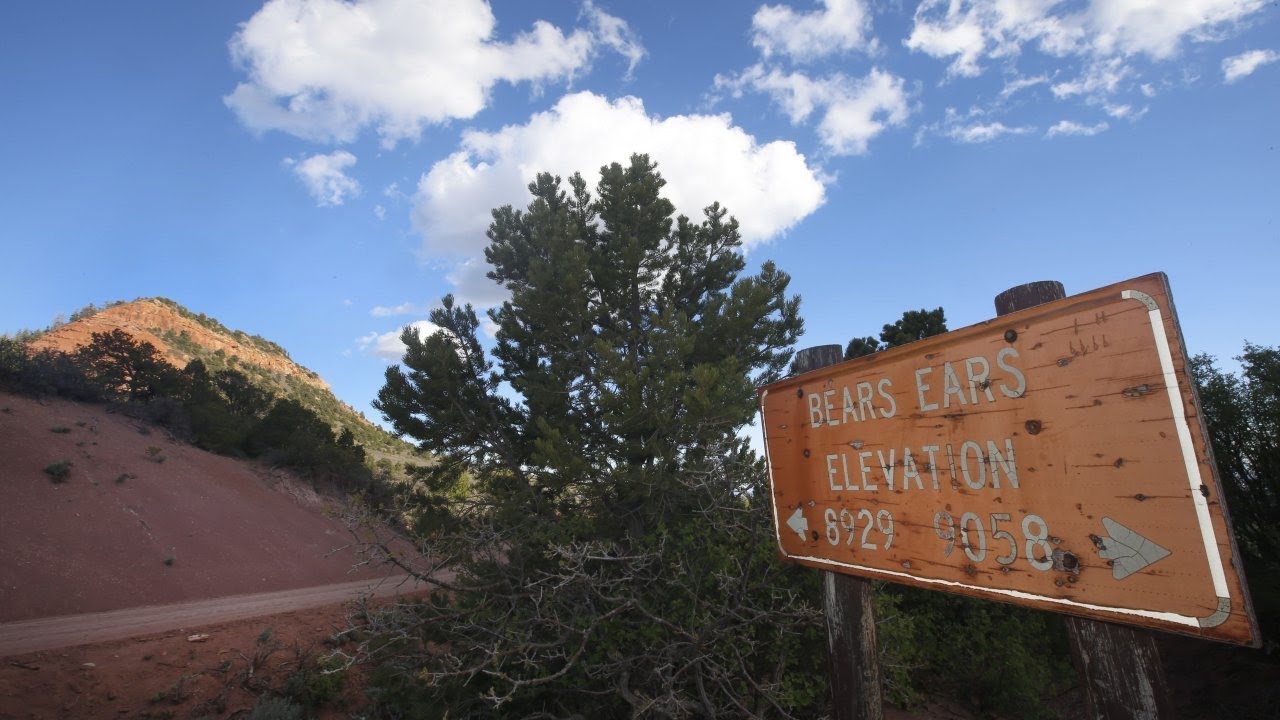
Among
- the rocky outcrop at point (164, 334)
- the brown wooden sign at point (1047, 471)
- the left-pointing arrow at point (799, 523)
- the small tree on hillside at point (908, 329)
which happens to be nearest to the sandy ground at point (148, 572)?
the left-pointing arrow at point (799, 523)

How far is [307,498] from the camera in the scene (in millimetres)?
21328

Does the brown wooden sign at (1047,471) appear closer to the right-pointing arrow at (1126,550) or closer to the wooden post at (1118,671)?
the right-pointing arrow at (1126,550)

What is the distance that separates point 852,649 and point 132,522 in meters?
19.3

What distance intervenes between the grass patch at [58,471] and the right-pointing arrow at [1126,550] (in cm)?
2138

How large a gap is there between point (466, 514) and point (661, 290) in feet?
15.4

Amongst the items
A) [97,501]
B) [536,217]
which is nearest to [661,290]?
[536,217]

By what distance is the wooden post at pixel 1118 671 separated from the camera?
1332 mm

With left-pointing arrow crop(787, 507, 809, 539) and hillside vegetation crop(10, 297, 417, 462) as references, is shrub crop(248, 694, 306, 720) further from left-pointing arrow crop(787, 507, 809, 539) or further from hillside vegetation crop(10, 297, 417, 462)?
hillside vegetation crop(10, 297, 417, 462)

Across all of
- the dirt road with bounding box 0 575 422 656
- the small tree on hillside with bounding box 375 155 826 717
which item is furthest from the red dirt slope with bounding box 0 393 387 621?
the small tree on hillside with bounding box 375 155 826 717

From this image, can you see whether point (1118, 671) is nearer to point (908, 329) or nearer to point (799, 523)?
point (799, 523)

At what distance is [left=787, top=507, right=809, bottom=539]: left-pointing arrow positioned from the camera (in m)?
2.11

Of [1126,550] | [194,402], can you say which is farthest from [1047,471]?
[194,402]

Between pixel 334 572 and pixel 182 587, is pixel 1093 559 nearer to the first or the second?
pixel 182 587

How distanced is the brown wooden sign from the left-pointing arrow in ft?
0.23
